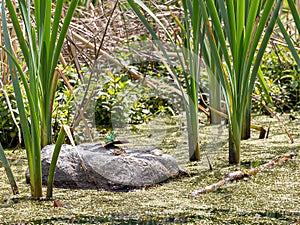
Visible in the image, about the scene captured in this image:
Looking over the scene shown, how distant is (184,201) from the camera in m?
1.82

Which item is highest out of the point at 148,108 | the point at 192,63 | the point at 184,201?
the point at 192,63

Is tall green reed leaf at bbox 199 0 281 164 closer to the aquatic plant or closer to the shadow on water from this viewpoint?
the shadow on water

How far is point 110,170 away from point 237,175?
453 mm

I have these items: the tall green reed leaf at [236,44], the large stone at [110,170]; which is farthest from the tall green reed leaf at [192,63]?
the large stone at [110,170]

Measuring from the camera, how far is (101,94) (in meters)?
2.96

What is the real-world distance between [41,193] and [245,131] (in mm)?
1231

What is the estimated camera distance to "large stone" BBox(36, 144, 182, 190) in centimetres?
206

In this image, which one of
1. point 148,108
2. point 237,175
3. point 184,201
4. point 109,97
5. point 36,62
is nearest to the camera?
point 184,201

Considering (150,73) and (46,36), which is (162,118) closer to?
(150,73)

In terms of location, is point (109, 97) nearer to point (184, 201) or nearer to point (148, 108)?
point (148, 108)

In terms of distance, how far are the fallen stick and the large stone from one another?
0.22 metres

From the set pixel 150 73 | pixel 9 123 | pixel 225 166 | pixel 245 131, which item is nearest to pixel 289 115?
pixel 245 131

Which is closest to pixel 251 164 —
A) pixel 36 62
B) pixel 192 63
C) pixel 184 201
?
pixel 192 63

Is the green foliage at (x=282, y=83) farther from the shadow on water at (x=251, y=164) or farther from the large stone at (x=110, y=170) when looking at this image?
the large stone at (x=110, y=170)
